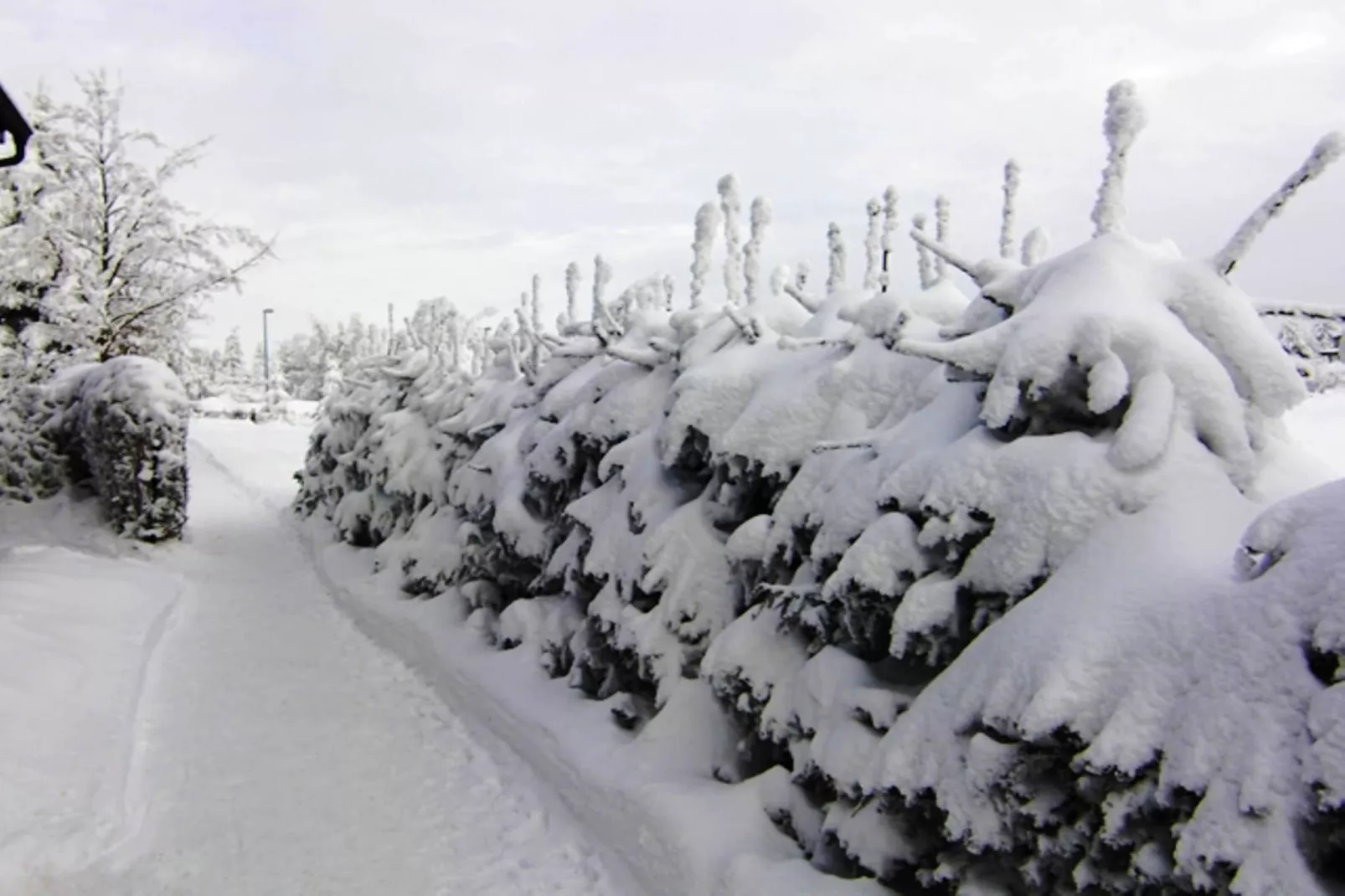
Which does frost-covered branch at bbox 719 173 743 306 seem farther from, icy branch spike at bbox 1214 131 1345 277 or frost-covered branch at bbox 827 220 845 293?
icy branch spike at bbox 1214 131 1345 277

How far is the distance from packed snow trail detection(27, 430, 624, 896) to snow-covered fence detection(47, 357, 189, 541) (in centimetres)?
463

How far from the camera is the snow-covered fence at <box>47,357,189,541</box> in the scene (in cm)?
1396

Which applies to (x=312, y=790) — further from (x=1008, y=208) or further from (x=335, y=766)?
(x=1008, y=208)

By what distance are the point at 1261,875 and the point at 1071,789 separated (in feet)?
2.63

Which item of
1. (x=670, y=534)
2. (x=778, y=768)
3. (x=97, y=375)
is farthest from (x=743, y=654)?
(x=97, y=375)

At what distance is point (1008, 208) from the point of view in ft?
20.0

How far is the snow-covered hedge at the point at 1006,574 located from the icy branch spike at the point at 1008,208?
0.24 metres

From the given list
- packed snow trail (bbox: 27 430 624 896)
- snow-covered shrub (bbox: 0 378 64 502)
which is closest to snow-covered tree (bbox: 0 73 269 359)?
snow-covered shrub (bbox: 0 378 64 502)

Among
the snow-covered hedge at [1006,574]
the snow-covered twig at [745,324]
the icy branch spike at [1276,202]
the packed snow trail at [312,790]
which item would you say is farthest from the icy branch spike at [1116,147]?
the packed snow trail at [312,790]

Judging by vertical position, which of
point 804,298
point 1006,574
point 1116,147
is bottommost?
point 1006,574

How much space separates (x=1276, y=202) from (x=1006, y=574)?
1816 mm

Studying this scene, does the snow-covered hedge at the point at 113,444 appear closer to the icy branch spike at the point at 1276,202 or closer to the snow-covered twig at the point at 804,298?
the snow-covered twig at the point at 804,298

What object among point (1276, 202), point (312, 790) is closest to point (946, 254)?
point (1276, 202)

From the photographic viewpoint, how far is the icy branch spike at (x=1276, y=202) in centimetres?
350
